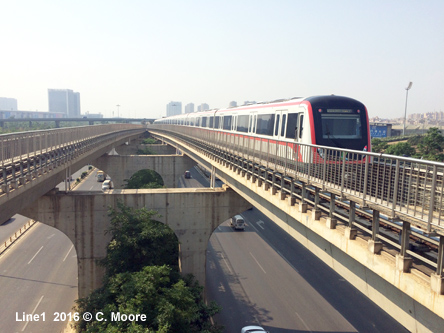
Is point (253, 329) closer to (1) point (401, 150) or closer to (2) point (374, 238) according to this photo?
(2) point (374, 238)

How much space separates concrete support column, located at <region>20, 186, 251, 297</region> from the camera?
2017cm

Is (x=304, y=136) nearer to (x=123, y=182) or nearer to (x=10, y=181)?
(x=10, y=181)

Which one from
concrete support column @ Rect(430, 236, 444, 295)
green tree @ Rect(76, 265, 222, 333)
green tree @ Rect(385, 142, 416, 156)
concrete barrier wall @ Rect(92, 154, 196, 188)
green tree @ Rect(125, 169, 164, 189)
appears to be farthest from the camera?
concrete barrier wall @ Rect(92, 154, 196, 188)

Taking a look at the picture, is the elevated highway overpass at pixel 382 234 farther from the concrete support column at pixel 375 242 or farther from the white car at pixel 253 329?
the white car at pixel 253 329

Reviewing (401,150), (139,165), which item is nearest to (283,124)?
(401,150)

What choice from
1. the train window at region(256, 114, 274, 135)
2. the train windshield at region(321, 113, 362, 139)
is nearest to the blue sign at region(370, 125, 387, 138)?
the train window at region(256, 114, 274, 135)

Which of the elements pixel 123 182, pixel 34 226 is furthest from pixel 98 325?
pixel 123 182

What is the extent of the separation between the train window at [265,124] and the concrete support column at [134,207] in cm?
389

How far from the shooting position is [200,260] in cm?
2183

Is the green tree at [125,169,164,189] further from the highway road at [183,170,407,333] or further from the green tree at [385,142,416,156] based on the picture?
the green tree at [385,142,416,156]

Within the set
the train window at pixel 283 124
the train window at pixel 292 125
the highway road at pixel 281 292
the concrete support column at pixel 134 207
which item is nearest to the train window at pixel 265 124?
the train window at pixel 283 124

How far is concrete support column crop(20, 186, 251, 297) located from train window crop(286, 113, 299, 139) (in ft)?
21.2

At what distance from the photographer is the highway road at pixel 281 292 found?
1894cm

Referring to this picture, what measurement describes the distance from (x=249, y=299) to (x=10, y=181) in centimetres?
1440
